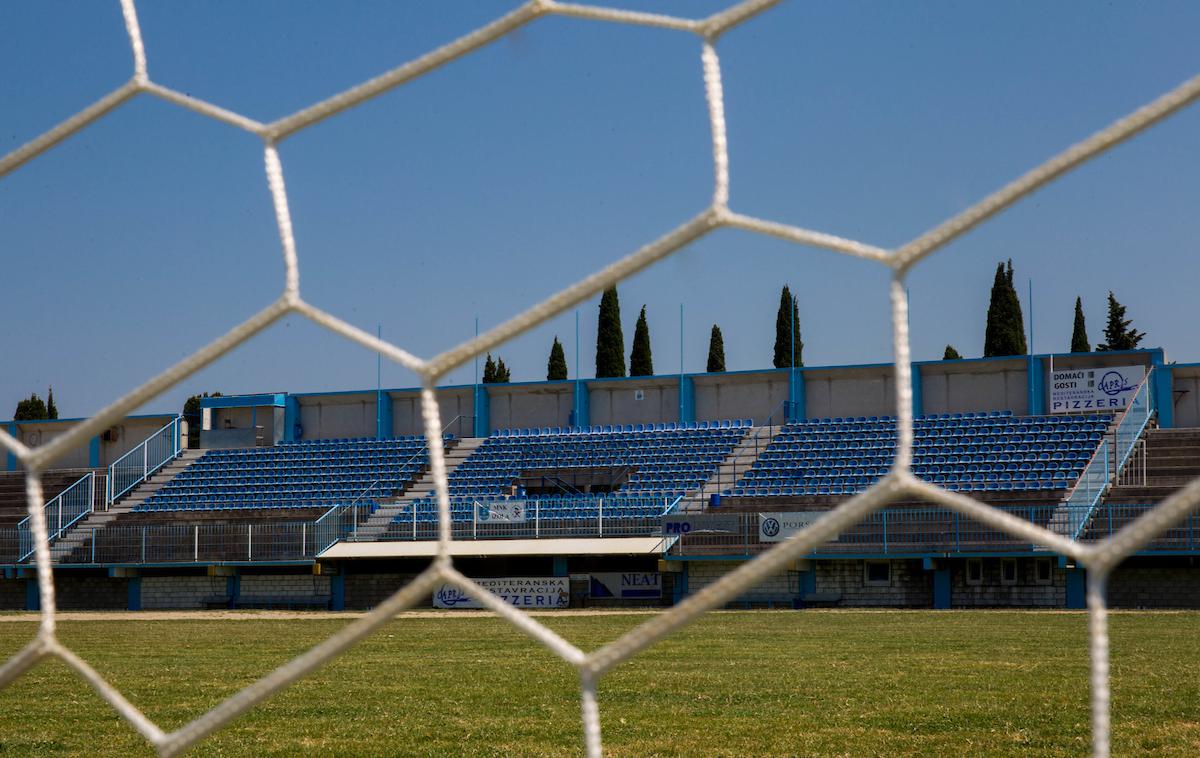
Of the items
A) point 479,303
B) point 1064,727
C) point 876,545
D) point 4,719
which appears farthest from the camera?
point 876,545

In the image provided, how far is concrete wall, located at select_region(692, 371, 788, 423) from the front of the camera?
30.0 m

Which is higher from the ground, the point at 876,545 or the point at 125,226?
the point at 125,226

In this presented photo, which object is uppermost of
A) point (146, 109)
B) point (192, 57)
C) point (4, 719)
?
point (192, 57)

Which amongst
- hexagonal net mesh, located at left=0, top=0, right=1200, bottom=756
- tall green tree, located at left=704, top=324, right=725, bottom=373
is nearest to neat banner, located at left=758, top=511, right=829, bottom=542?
hexagonal net mesh, located at left=0, top=0, right=1200, bottom=756

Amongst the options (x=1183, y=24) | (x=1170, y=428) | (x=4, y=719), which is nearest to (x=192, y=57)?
(x=1183, y=24)

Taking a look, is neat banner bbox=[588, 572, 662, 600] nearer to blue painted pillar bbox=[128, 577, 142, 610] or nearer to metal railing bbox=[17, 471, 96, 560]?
blue painted pillar bbox=[128, 577, 142, 610]

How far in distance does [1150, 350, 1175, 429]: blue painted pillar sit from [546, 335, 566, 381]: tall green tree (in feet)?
62.5

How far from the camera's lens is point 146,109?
3508mm

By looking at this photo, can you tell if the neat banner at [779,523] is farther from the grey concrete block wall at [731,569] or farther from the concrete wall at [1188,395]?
the concrete wall at [1188,395]

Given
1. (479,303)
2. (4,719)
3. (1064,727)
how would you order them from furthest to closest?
1. (4,719)
2. (1064,727)
3. (479,303)

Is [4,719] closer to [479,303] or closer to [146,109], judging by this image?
[479,303]

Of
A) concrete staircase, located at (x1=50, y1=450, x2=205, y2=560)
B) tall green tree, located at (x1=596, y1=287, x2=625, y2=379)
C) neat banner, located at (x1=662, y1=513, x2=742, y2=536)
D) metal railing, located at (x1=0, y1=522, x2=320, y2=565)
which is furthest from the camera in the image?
tall green tree, located at (x1=596, y1=287, x2=625, y2=379)

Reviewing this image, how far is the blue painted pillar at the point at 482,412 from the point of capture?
104ft

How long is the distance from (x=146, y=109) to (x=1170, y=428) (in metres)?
24.9
